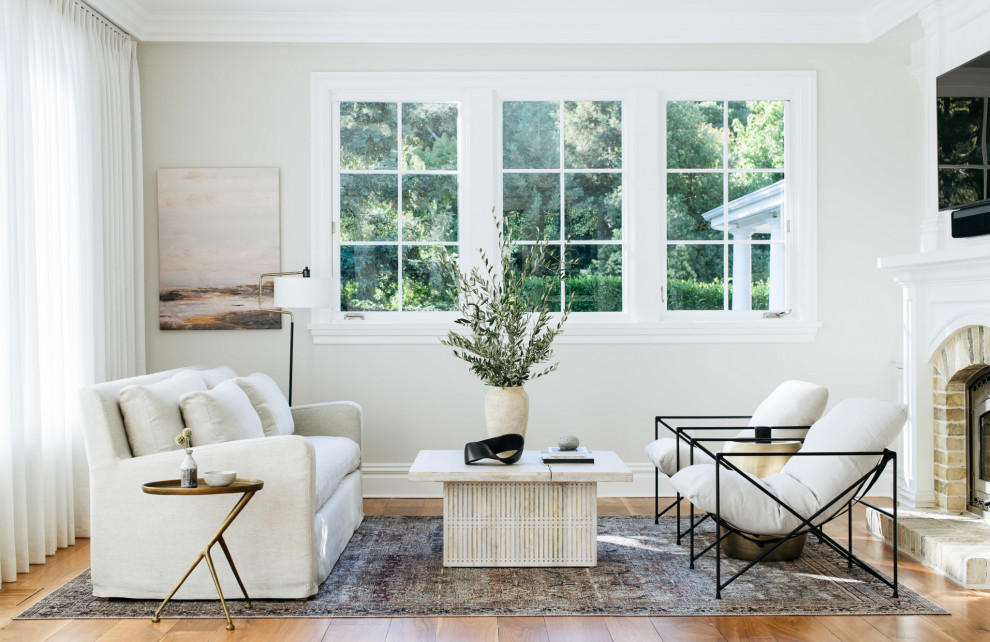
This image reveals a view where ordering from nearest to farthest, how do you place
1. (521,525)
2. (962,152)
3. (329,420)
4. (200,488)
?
(200,488) → (521,525) → (962,152) → (329,420)

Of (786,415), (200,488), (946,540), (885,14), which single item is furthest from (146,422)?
(885,14)

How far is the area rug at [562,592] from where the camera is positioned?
3043 mm

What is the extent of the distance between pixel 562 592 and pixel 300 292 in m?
2.20

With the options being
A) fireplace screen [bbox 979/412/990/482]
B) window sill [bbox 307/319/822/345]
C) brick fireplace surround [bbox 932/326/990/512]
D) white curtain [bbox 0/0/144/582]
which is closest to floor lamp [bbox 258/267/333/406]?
window sill [bbox 307/319/822/345]

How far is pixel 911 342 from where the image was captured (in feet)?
14.0

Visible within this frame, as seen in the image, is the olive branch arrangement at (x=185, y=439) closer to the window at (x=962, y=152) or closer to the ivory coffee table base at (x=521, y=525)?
the ivory coffee table base at (x=521, y=525)

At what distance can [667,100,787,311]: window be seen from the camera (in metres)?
5.04

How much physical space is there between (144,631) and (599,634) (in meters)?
1.63

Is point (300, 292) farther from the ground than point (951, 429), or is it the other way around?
point (300, 292)

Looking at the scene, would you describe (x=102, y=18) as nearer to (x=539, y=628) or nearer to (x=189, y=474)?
(x=189, y=474)

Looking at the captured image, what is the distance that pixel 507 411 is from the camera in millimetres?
3809

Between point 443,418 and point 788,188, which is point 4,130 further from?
point 788,188

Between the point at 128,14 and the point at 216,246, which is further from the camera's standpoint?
the point at 216,246

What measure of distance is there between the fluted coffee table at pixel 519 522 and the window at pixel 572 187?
5.77ft
